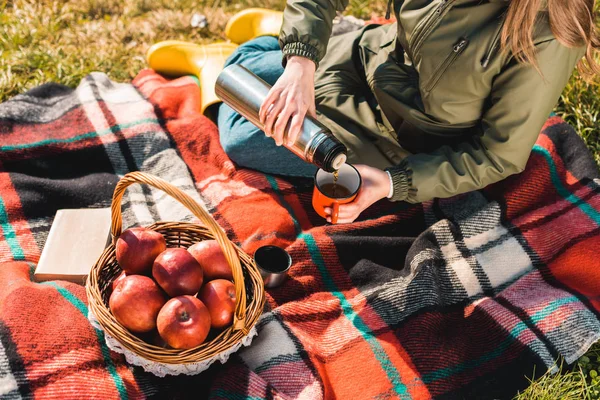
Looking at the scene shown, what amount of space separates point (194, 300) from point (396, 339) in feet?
2.39

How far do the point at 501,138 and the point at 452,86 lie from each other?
0.76 ft

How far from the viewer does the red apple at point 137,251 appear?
1552 millimetres

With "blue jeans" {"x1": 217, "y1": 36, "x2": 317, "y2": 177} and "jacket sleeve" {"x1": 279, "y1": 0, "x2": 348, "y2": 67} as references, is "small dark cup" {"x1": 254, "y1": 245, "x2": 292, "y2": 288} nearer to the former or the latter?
"blue jeans" {"x1": 217, "y1": 36, "x2": 317, "y2": 177}

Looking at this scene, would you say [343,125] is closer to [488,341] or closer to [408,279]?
[408,279]

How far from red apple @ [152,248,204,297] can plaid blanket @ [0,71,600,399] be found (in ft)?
1.03

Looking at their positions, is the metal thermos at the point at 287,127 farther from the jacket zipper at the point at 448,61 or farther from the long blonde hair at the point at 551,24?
the long blonde hair at the point at 551,24

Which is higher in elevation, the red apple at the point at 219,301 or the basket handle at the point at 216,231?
the basket handle at the point at 216,231

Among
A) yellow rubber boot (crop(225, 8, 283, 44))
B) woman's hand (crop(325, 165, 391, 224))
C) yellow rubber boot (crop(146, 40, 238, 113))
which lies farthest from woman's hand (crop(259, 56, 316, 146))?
yellow rubber boot (crop(225, 8, 283, 44))

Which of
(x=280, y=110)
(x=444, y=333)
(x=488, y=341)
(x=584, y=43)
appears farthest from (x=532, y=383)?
(x=280, y=110)

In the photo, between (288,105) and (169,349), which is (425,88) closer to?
(288,105)

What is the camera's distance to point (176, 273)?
149 centimetres

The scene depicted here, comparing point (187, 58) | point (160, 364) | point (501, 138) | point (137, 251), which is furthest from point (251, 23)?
point (160, 364)

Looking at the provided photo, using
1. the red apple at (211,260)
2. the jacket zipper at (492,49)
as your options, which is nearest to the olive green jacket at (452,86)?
the jacket zipper at (492,49)

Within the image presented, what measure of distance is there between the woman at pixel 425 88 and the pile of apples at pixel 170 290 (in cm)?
47
